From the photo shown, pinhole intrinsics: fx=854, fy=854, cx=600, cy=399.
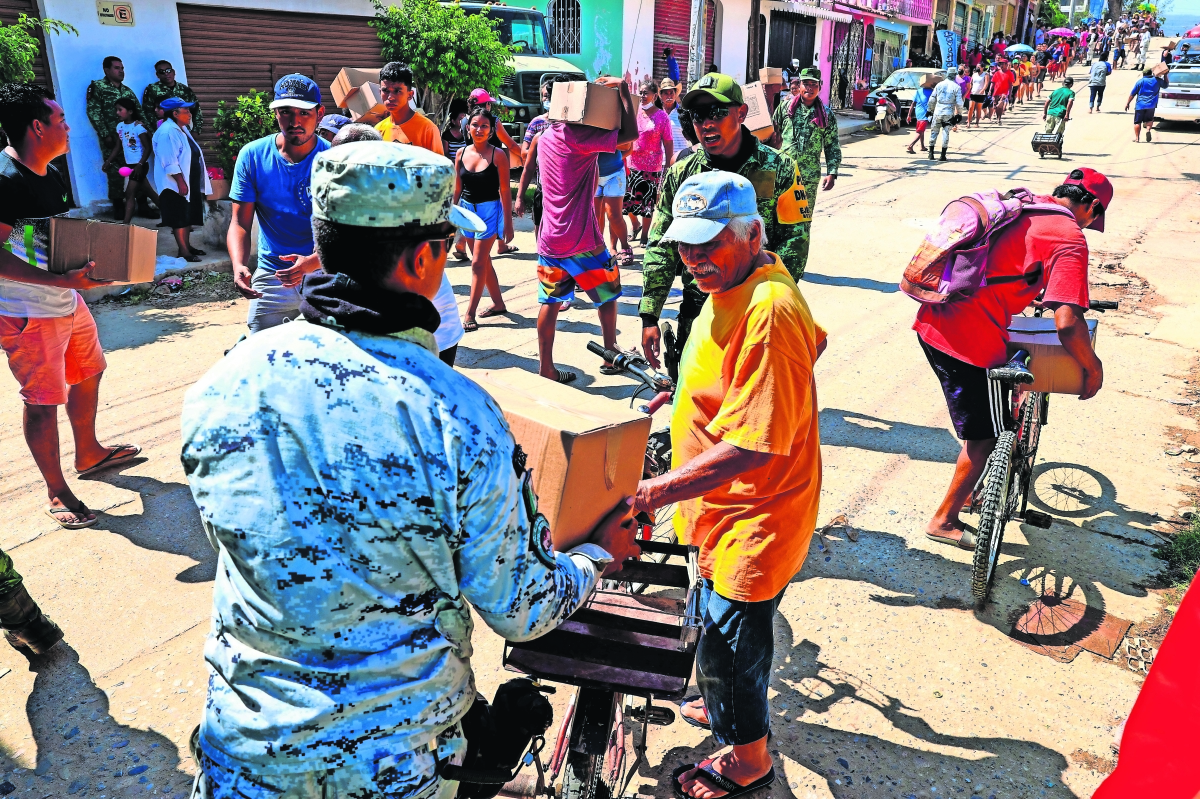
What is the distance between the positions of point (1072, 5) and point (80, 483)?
86.7m

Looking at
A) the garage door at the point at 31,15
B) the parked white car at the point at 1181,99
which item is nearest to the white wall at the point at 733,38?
the parked white car at the point at 1181,99

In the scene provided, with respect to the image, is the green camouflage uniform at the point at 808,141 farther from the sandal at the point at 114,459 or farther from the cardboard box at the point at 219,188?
the cardboard box at the point at 219,188

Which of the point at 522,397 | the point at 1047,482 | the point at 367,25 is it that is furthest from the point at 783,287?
the point at 367,25

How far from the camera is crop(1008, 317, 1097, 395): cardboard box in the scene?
3898mm

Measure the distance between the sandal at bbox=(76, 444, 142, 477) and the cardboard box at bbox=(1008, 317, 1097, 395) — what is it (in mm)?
4933

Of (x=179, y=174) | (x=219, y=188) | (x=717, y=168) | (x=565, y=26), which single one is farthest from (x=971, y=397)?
(x=565, y=26)

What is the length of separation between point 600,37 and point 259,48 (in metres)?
12.5

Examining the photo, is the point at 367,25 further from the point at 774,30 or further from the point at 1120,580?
the point at 774,30

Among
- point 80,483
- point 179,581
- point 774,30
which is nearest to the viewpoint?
point 179,581

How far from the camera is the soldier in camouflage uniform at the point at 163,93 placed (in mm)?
10164

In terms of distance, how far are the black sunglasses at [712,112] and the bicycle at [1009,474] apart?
1774 mm

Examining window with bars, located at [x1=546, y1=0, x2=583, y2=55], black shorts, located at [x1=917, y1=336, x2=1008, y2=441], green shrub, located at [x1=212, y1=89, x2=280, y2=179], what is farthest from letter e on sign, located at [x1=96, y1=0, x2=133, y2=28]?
window with bars, located at [x1=546, y1=0, x2=583, y2=55]

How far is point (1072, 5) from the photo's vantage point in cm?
7219

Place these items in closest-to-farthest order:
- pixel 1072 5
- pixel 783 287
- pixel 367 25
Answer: pixel 783 287 → pixel 367 25 → pixel 1072 5
